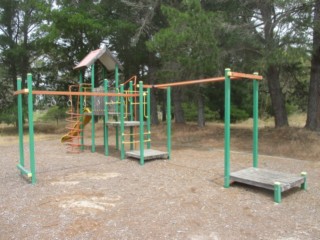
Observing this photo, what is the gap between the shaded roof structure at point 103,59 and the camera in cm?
965

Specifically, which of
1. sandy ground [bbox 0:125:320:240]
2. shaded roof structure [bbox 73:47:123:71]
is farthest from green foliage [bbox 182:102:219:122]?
sandy ground [bbox 0:125:320:240]

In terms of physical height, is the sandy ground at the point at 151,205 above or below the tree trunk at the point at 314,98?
below

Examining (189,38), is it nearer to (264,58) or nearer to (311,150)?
(264,58)

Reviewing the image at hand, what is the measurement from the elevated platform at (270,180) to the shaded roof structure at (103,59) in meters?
5.90

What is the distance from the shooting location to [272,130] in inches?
481

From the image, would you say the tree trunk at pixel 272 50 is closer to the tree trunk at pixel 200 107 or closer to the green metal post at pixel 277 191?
the tree trunk at pixel 200 107

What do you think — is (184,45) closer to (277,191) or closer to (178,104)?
(277,191)

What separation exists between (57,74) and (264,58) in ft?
53.3

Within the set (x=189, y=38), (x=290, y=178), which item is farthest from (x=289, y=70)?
(x=290, y=178)

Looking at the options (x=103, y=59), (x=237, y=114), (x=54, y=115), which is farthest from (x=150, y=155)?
(x=54, y=115)

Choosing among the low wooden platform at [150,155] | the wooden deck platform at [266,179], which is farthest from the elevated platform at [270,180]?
the low wooden platform at [150,155]

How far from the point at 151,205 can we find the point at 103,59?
22.2 feet

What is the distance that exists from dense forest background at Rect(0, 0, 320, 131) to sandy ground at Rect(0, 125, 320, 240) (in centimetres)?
357

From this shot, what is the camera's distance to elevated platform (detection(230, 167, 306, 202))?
4.71m
